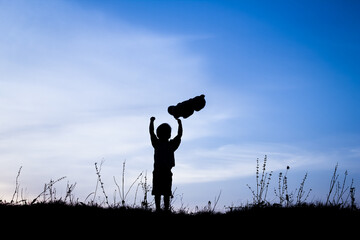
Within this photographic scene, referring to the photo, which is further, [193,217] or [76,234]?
[193,217]

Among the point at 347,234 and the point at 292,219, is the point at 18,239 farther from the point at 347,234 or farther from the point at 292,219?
the point at 347,234

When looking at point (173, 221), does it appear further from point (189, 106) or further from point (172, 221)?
point (189, 106)

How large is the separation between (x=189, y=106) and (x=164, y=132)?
2.48ft

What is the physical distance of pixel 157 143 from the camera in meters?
7.18

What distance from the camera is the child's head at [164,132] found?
7.22 metres

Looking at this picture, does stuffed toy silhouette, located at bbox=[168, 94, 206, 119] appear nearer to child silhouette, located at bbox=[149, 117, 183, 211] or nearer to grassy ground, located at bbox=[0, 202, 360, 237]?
child silhouette, located at bbox=[149, 117, 183, 211]

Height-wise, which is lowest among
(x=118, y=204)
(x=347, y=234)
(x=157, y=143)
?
(x=347, y=234)

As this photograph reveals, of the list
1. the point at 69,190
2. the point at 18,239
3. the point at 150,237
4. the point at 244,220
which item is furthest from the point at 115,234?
the point at 69,190

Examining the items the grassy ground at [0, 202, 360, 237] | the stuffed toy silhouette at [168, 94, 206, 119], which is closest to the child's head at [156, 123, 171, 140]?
the stuffed toy silhouette at [168, 94, 206, 119]

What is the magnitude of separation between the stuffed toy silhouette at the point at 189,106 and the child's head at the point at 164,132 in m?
0.35

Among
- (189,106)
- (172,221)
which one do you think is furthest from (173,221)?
(189,106)

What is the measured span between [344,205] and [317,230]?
2.06 metres

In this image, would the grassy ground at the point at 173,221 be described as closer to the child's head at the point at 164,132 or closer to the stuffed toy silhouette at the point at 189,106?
the child's head at the point at 164,132

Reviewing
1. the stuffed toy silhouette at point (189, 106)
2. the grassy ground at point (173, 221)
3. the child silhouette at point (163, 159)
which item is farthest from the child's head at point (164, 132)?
the grassy ground at point (173, 221)
